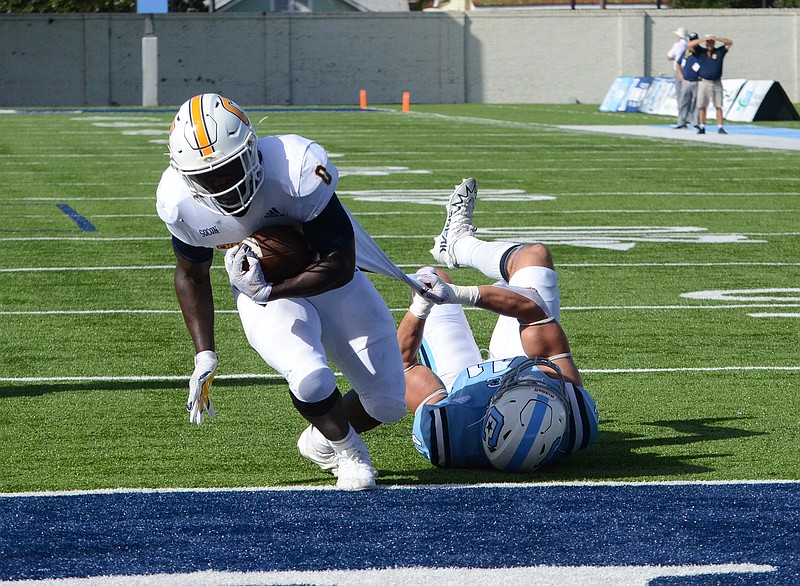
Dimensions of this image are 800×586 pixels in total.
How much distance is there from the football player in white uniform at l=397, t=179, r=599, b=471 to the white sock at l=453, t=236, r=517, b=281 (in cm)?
2

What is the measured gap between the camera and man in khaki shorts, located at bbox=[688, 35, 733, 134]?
888 inches

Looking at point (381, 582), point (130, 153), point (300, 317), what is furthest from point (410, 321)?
point (130, 153)

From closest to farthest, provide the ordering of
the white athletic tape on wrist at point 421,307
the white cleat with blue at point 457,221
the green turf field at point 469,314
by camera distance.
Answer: the green turf field at point 469,314 < the white athletic tape on wrist at point 421,307 < the white cleat with blue at point 457,221

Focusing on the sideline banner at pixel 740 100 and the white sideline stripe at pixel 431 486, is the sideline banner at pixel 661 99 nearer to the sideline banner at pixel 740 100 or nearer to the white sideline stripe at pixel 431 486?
the sideline banner at pixel 740 100

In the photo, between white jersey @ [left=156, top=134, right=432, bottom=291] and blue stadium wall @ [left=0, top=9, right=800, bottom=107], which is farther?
blue stadium wall @ [left=0, top=9, right=800, bottom=107]

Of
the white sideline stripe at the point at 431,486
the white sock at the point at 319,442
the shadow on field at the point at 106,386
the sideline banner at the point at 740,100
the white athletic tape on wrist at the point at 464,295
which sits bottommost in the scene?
the shadow on field at the point at 106,386

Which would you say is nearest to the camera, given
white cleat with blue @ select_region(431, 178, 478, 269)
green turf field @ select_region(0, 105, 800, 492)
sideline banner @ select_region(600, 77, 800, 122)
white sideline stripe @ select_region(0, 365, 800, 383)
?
green turf field @ select_region(0, 105, 800, 492)

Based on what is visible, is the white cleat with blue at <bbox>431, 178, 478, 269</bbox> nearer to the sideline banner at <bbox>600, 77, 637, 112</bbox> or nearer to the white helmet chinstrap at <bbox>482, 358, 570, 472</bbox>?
the white helmet chinstrap at <bbox>482, 358, 570, 472</bbox>

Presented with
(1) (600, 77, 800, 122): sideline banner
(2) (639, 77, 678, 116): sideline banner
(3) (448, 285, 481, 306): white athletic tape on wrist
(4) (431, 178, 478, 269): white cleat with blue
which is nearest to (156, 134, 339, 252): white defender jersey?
(3) (448, 285, 481, 306): white athletic tape on wrist

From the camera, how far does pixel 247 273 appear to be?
4348 millimetres

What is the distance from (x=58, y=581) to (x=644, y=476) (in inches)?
81.0

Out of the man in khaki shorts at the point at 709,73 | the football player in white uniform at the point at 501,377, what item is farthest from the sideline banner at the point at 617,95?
the football player in white uniform at the point at 501,377

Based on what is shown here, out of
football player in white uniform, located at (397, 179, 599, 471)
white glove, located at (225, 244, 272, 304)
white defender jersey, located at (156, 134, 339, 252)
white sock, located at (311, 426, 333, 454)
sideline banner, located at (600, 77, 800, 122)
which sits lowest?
white sock, located at (311, 426, 333, 454)

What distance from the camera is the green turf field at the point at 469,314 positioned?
196 inches
